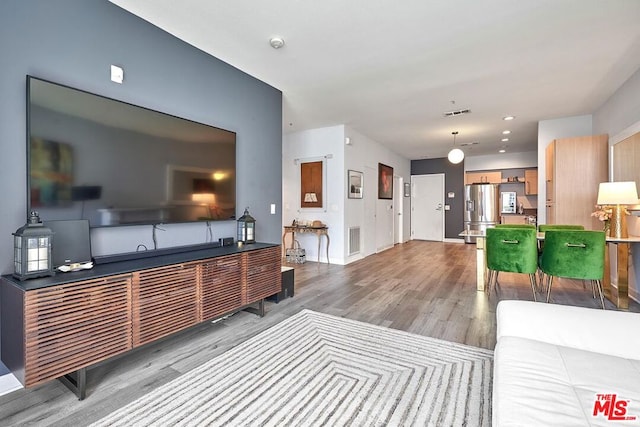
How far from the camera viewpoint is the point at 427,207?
9.64 m

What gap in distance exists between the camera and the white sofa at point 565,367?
96cm

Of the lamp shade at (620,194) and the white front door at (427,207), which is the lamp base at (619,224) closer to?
the lamp shade at (620,194)

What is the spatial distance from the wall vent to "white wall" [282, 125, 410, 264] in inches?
4.1

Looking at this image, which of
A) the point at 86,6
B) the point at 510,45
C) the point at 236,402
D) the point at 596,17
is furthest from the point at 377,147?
the point at 236,402

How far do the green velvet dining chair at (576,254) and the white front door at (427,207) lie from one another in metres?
6.20

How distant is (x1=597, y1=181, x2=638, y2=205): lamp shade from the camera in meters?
3.20

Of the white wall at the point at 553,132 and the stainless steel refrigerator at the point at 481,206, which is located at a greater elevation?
the white wall at the point at 553,132

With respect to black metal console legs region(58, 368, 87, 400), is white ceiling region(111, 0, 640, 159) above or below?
above

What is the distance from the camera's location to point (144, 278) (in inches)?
77.6

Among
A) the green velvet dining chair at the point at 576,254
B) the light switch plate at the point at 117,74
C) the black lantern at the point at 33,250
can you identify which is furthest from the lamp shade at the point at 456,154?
the black lantern at the point at 33,250

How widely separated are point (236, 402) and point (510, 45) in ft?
12.2

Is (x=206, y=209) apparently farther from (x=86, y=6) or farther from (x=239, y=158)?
(x=86, y=6)

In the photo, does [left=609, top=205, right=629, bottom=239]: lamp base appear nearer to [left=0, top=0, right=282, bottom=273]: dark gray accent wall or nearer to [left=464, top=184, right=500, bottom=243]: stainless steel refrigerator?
[left=0, top=0, right=282, bottom=273]: dark gray accent wall

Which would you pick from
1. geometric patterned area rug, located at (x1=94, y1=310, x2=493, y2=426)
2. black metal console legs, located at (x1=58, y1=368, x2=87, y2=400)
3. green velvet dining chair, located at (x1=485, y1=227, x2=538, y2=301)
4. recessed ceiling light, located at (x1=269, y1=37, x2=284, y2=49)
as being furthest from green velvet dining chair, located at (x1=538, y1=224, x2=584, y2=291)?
black metal console legs, located at (x1=58, y1=368, x2=87, y2=400)
